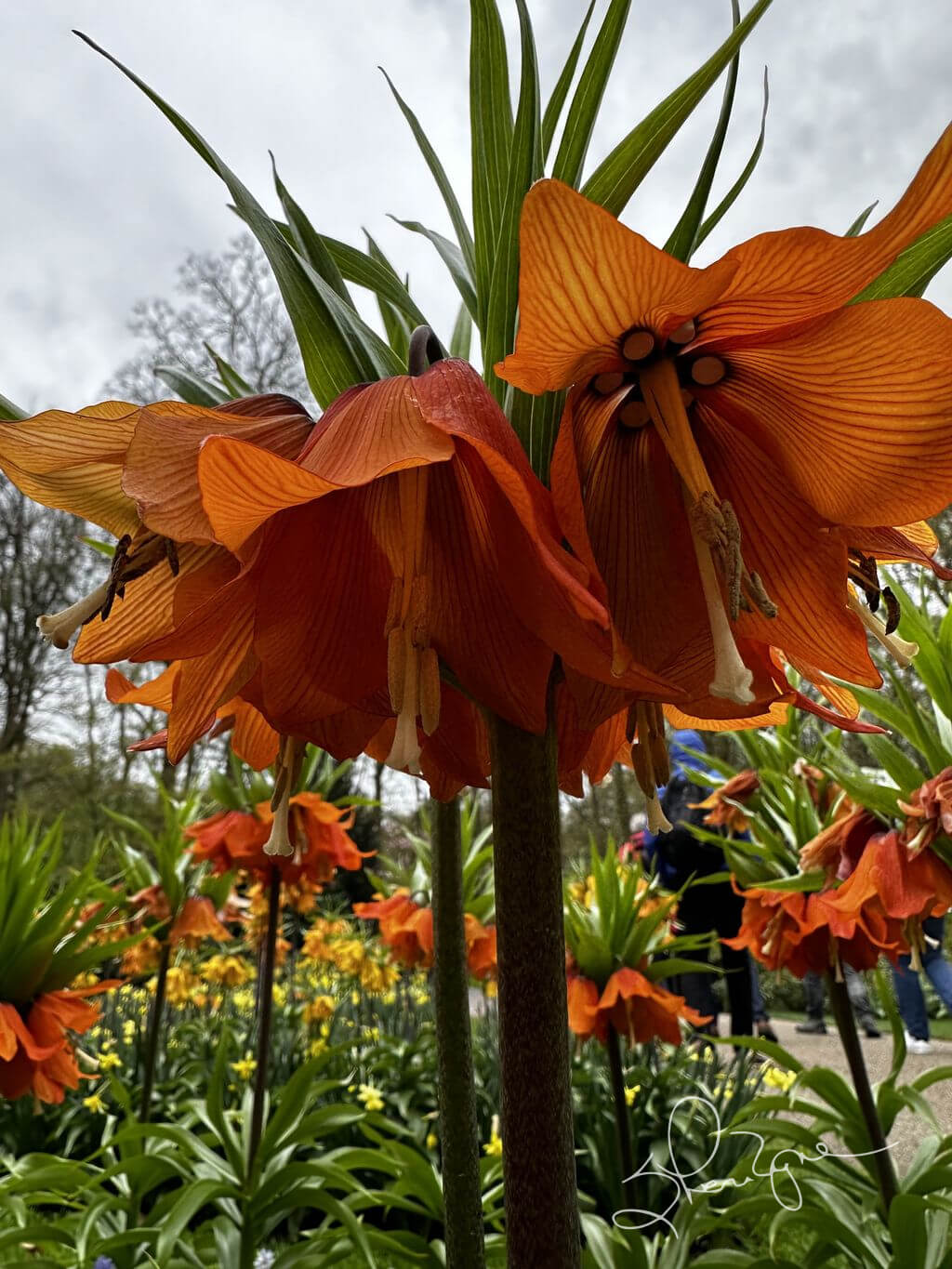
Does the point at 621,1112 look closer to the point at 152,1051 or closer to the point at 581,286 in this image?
the point at 152,1051

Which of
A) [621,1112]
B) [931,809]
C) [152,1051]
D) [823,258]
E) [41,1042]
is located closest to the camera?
[823,258]

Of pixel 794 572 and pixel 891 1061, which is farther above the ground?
pixel 794 572

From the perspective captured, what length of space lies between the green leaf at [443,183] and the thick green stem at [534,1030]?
436mm

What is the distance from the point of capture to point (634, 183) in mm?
473

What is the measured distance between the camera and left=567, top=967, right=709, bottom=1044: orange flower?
6.56ft

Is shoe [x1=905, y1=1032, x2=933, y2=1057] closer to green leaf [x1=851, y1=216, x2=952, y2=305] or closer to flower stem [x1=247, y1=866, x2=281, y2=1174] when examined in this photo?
flower stem [x1=247, y1=866, x2=281, y2=1174]

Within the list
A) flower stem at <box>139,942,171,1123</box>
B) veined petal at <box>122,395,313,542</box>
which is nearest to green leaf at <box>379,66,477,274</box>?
veined petal at <box>122,395,313,542</box>

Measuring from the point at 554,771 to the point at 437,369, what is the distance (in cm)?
22

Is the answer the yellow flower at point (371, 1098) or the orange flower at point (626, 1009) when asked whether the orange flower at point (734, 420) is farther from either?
the yellow flower at point (371, 1098)

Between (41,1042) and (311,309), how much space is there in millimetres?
1503

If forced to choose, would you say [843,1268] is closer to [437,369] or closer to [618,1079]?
[618,1079]

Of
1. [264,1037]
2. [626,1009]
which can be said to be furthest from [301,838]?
[626,1009]

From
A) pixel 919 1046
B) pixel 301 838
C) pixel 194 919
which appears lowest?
pixel 919 1046

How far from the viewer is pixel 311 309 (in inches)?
21.7
